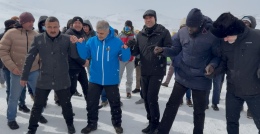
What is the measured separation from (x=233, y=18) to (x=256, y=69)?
79 cm

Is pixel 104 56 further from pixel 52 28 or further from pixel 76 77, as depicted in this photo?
pixel 76 77

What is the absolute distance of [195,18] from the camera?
379 cm

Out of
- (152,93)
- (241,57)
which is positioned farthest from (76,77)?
(241,57)

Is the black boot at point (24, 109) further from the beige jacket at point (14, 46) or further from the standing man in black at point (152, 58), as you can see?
the standing man in black at point (152, 58)

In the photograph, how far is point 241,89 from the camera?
11.7 ft

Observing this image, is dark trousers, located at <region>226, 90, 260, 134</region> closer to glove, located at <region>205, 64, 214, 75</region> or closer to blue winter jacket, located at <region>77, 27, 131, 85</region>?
glove, located at <region>205, 64, 214, 75</region>

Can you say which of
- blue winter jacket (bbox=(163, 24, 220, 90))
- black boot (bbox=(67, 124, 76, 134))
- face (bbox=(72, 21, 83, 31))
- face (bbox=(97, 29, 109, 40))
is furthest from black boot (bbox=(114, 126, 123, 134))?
face (bbox=(72, 21, 83, 31))

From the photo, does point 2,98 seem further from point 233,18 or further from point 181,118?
point 233,18

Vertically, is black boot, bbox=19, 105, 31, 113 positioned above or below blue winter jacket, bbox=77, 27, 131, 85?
below

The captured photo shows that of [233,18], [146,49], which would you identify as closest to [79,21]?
[146,49]

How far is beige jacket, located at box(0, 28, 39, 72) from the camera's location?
15.5ft

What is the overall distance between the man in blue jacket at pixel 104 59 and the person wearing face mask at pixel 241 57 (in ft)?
5.66

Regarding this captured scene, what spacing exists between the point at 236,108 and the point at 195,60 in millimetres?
953

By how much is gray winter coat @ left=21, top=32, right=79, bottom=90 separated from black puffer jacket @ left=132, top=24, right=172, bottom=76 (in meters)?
1.31
